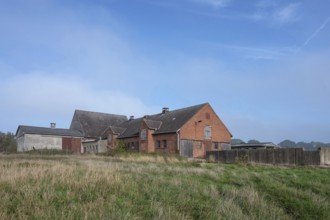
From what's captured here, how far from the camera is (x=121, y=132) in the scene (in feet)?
178

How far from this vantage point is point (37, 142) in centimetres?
5141

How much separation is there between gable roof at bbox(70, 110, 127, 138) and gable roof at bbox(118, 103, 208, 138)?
9272 mm

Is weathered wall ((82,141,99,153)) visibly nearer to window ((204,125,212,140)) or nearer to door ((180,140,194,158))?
door ((180,140,194,158))

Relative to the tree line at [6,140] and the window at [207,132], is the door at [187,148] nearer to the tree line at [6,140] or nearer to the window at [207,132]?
the window at [207,132]

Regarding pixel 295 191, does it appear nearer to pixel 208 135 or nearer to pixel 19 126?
pixel 208 135

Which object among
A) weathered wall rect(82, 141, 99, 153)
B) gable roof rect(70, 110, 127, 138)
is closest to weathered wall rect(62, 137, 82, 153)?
weathered wall rect(82, 141, 99, 153)

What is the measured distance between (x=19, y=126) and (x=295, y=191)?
159 feet

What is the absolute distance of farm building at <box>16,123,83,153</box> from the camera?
50625mm

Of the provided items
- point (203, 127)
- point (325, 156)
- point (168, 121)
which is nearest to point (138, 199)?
point (325, 156)

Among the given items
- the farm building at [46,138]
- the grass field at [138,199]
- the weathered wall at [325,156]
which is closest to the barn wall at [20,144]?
the farm building at [46,138]

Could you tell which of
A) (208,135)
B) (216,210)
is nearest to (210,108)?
(208,135)

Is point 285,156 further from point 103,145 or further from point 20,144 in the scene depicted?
point 20,144

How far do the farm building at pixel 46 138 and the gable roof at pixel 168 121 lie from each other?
27.9 ft

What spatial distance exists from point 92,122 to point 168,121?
2045 cm
